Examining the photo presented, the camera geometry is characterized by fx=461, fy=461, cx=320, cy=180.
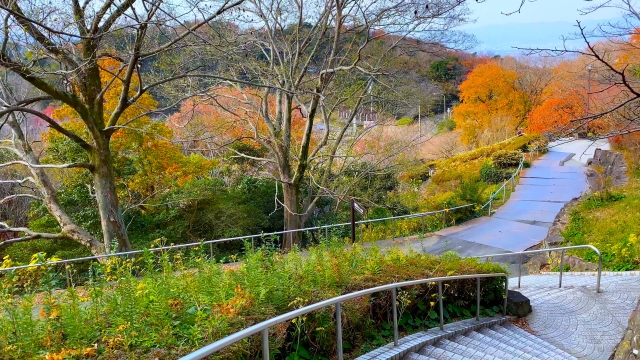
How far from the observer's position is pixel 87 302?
13.7 ft

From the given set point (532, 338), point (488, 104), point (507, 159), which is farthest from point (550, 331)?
point (488, 104)

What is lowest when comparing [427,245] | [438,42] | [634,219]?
[427,245]

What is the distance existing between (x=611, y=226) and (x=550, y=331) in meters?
7.03

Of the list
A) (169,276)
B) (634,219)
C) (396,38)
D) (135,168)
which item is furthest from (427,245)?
(169,276)

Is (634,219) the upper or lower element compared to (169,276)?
lower

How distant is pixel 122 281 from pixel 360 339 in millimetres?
2343

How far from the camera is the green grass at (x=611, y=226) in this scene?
424 inches

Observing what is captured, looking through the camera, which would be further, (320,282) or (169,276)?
(320,282)

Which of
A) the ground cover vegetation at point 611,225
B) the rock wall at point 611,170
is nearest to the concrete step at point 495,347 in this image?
the ground cover vegetation at point 611,225

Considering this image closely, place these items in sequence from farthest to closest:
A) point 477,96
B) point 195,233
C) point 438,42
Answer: point 477,96
point 195,233
point 438,42

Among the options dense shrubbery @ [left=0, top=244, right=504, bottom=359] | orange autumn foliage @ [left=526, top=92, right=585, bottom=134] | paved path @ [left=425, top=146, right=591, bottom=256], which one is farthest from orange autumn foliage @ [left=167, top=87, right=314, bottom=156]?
orange autumn foliage @ [left=526, top=92, right=585, bottom=134]

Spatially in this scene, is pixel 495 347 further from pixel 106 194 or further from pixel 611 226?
pixel 611 226

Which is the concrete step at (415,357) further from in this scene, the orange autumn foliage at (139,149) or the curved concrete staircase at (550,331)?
the orange autumn foliage at (139,149)

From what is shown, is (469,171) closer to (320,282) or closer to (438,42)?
(438,42)
